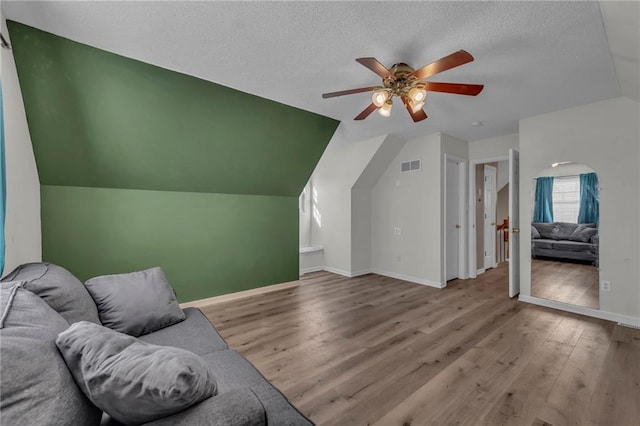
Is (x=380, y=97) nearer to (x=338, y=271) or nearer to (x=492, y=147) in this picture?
(x=492, y=147)

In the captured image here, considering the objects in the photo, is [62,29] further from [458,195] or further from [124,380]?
[458,195]

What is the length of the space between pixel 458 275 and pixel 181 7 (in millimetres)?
5265

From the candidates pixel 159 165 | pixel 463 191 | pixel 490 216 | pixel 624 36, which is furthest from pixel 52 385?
pixel 490 216

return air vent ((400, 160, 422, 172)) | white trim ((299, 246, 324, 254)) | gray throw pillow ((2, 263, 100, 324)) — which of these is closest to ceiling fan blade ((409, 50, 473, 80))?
gray throw pillow ((2, 263, 100, 324))

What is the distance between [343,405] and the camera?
5.79ft

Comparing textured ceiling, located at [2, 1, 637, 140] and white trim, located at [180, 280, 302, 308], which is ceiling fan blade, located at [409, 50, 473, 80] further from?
white trim, located at [180, 280, 302, 308]

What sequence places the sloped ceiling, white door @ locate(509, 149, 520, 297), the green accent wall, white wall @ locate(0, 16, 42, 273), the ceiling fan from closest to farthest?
the sloped ceiling → white wall @ locate(0, 16, 42, 273) → the ceiling fan → the green accent wall → white door @ locate(509, 149, 520, 297)

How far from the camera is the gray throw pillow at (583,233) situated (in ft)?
10.8

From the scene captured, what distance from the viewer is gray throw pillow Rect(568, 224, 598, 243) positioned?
3.29m

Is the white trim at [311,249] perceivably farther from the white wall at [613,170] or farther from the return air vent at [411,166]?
the white wall at [613,170]

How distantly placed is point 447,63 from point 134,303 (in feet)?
8.73

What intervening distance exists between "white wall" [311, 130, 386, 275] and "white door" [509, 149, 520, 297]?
193 cm

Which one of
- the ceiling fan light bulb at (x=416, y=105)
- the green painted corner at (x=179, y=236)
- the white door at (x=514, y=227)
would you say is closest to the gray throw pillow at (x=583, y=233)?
the white door at (x=514, y=227)

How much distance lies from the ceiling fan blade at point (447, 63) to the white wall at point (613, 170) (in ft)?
8.22
